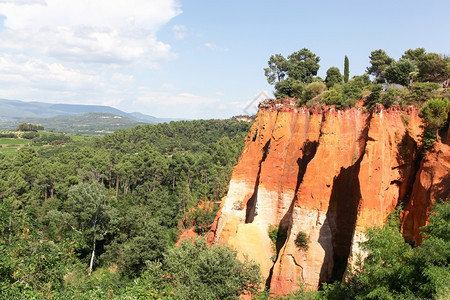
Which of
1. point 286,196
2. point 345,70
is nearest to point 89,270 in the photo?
point 286,196

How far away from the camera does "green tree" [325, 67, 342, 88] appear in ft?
140

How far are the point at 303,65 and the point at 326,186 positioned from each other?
35.3 metres


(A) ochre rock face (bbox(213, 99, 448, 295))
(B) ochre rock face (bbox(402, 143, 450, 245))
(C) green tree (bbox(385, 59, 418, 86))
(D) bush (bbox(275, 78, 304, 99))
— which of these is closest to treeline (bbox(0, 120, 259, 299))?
(A) ochre rock face (bbox(213, 99, 448, 295))

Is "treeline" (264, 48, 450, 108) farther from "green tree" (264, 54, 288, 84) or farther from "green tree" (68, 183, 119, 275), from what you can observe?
"green tree" (68, 183, 119, 275)

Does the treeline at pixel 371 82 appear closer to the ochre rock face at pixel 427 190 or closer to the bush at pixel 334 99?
the bush at pixel 334 99

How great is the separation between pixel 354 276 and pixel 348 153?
324 inches

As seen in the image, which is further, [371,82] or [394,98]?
[371,82]

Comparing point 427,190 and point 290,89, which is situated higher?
point 290,89

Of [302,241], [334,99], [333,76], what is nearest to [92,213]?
[302,241]

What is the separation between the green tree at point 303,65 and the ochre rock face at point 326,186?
83.5 ft

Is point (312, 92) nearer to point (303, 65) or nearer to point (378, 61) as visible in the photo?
point (303, 65)

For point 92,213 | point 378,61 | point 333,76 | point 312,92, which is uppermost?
point 378,61

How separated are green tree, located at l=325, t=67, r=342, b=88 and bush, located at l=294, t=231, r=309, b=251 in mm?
26443

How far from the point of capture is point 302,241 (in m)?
21.0
